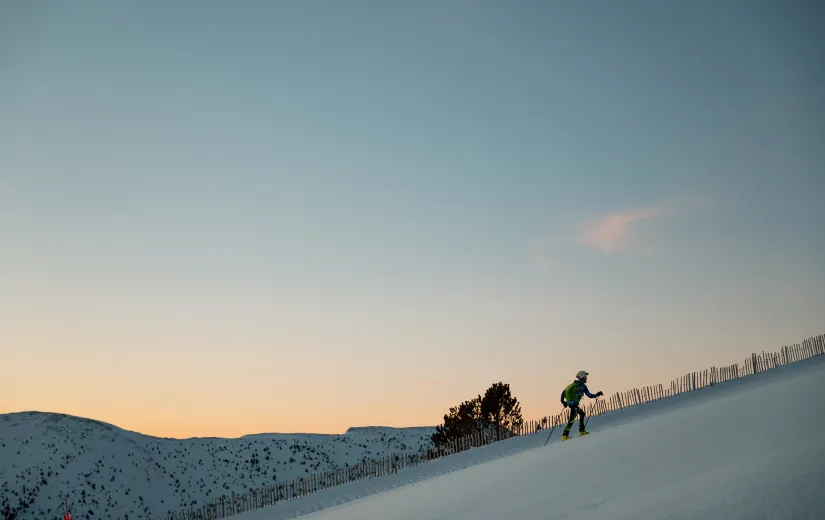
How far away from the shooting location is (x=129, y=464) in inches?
2368

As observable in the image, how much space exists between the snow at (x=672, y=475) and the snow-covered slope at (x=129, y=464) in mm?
40601

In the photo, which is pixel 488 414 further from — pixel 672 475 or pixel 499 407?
pixel 672 475

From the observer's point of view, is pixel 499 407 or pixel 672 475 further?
pixel 499 407

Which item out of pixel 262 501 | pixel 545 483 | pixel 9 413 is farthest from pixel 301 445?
pixel 545 483

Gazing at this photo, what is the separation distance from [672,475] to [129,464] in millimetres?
59665

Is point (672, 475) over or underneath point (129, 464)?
over

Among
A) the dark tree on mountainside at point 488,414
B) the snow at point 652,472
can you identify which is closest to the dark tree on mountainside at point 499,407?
the dark tree on mountainside at point 488,414

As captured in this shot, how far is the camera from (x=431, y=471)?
29.8m

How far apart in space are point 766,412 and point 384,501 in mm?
8884

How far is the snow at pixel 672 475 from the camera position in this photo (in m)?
7.41

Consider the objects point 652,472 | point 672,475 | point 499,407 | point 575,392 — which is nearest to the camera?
point 672,475

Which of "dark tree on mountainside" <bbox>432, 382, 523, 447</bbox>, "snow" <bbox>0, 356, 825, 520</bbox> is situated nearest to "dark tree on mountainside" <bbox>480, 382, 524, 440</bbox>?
"dark tree on mountainside" <bbox>432, 382, 523, 447</bbox>

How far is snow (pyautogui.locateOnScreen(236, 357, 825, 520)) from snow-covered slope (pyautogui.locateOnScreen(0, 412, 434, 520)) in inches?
1598

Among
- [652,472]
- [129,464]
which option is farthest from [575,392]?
[129,464]
